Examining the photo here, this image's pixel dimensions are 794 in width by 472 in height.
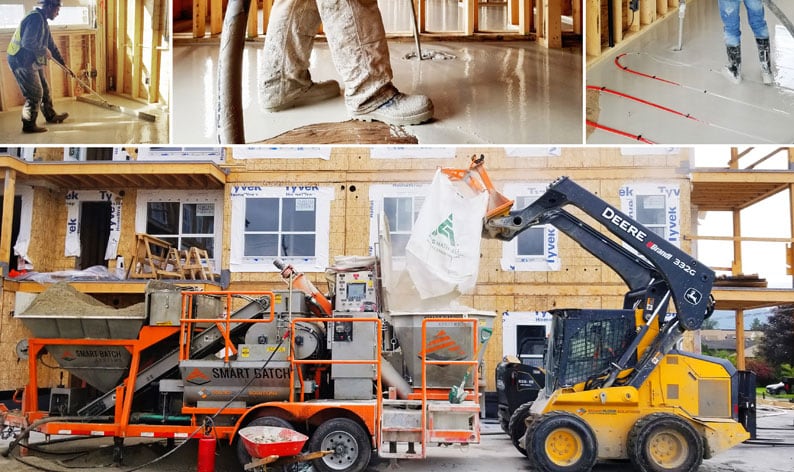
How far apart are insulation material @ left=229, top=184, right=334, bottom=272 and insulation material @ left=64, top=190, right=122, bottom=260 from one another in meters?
2.15

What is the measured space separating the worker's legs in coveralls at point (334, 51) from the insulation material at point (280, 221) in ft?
21.0

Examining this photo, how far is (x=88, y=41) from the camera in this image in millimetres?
6484

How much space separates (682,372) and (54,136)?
5843mm

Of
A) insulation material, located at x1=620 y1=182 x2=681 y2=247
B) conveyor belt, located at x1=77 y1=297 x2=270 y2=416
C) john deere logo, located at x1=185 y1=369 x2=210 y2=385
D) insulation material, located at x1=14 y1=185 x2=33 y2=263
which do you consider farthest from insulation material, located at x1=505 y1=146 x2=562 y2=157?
insulation material, located at x1=14 y1=185 x2=33 y2=263

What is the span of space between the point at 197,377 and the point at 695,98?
192 inches

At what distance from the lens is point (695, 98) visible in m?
6.45

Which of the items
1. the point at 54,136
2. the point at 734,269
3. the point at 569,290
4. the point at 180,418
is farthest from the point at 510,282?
the point at 54,136

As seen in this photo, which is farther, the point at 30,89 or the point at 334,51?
the point at 30,89

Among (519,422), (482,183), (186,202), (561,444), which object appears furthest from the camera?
(186,202)

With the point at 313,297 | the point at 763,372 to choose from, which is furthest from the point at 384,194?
the point at 763,372

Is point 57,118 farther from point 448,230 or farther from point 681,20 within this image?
point 681,20

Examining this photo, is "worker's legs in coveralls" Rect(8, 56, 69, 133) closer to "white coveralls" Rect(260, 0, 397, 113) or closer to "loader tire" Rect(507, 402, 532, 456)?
"white coveralls" Rect(260, 0, 397, 113)

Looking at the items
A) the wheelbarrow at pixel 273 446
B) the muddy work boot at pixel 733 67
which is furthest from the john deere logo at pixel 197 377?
the muddy work boot at pixel 733 67

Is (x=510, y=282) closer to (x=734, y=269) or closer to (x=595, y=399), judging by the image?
(x=734, y=269)
